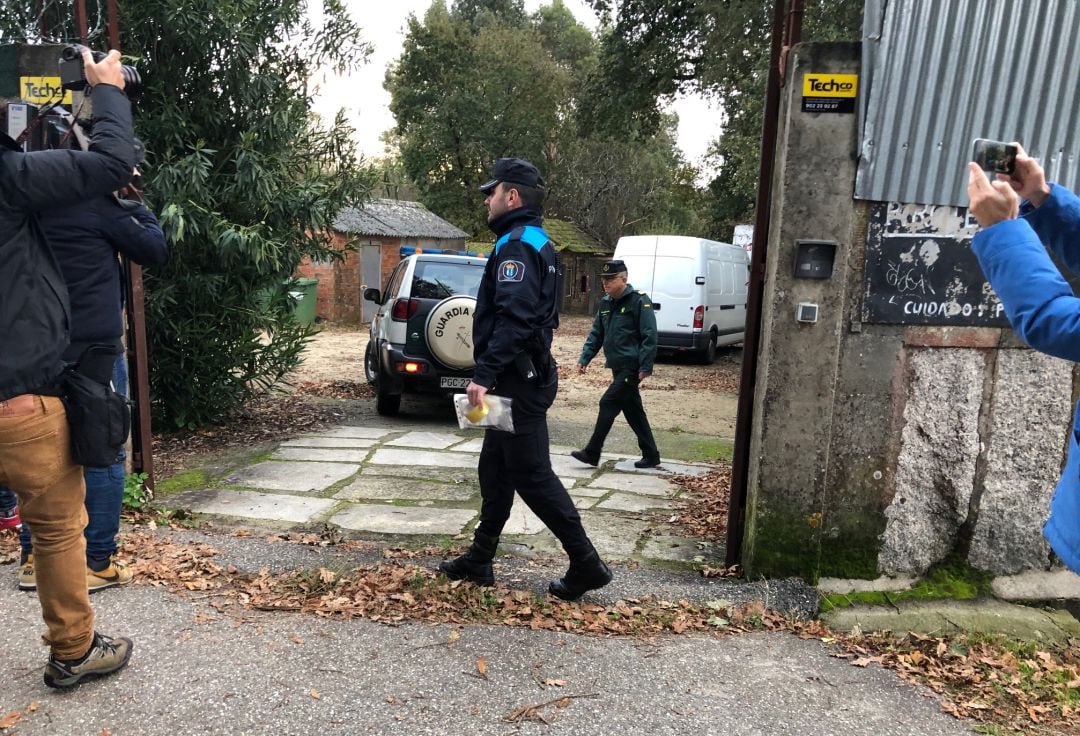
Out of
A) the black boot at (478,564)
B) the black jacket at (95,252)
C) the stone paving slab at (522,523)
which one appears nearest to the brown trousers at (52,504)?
the black jacket at (95,252)

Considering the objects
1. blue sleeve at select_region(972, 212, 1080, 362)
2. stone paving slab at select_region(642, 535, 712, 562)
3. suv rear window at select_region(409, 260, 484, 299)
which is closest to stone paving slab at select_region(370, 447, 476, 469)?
suv rear window at select_region(409, 260, 484, 299)

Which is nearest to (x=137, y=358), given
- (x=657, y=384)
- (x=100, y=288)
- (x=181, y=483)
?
(x=181, y=483)

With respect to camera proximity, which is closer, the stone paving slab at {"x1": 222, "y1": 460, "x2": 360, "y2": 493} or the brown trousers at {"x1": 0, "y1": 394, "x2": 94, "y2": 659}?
the brown trousers at {"x1": 0, "y1": 394, "x2": 94, "y2": 659}

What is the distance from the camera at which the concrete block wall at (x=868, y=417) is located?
3.84 meters

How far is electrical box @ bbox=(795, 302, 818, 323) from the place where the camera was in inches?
152

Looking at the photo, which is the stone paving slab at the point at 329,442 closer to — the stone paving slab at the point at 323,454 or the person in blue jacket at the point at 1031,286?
the stone paving slab at the point at 323,454

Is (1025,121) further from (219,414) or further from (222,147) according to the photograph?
(219,414)

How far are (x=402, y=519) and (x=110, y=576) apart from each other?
1.85 meters

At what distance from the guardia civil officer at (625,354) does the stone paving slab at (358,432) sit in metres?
2.10

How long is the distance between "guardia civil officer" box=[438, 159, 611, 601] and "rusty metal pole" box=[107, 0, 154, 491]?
8.27ft

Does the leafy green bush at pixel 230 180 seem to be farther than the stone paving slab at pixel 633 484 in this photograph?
Yes

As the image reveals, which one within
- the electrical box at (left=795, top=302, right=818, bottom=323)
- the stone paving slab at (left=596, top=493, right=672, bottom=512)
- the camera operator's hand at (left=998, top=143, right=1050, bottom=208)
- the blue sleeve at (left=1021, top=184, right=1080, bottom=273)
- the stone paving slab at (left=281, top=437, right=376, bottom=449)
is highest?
the camera operator's hand at (left=998, top=143, right=1050, bottom=208)

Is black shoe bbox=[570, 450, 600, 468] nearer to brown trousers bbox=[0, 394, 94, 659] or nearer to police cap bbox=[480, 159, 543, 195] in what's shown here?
police cap bbox=[480, 159, 543, 195]

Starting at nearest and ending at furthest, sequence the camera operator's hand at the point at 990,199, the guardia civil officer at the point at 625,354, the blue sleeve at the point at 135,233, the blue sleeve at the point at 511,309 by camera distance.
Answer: the camera operator's hand at the point at 990,199 < the blue sleeve at the point at 135,233 < the blue sleeve at the point at 511,309 < the guardia civil officer at the point at 625,354
